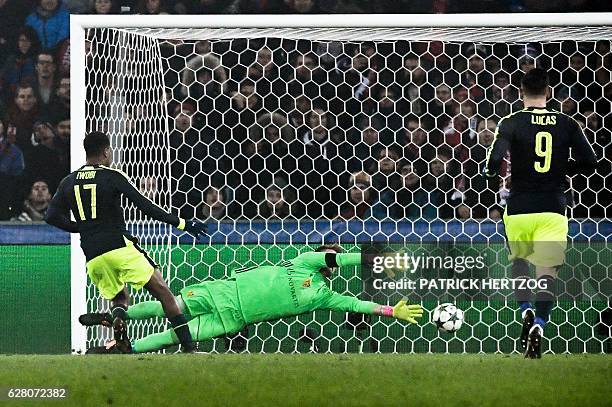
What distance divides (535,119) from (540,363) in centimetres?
148

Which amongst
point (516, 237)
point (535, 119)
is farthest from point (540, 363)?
point (535, 119)

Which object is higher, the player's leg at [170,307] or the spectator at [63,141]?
the spectator at [63,141]

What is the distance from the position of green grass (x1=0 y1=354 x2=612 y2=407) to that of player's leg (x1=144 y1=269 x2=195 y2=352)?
2.56ft

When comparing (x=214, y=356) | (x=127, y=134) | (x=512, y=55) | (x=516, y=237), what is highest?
(x=512, y=55)

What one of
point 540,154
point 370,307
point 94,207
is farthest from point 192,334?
point 540,154

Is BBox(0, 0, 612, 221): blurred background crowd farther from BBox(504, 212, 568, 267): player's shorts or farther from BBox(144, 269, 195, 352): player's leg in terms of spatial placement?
BBox(504, 212, 568, 267): player's shorts

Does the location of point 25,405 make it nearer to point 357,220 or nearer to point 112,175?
point 112,175

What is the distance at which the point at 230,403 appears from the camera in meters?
5.20

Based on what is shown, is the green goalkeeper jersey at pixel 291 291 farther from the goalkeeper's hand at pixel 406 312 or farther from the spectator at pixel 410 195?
the spectator at pixel 410 195

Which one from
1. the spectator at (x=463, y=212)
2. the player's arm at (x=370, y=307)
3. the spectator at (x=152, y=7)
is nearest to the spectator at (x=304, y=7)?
the spectator at (x=152, y=7)

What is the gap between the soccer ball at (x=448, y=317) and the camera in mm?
7449

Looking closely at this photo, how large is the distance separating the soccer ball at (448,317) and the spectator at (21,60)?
4.22 m

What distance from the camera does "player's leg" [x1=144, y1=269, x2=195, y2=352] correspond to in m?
7.33

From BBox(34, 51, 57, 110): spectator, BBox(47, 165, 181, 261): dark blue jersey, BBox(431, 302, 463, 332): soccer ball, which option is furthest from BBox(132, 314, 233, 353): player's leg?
BBox(34, 51, 57, 110): spectator
